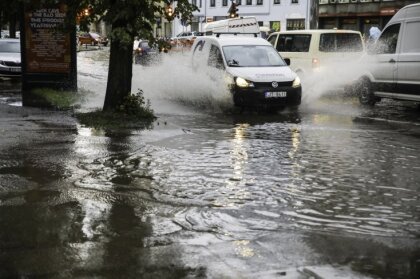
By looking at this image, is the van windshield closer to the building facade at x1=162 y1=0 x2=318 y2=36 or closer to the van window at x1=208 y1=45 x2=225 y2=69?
the van window at x1=208 y1=45 x2=225 y2=69

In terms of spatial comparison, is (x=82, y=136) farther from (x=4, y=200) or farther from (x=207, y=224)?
(x=207, y=224)

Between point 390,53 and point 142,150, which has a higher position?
point 390,53

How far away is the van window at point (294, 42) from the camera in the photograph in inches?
723

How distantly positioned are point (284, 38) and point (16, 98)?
28.0ft

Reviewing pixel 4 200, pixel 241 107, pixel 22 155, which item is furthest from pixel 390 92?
pixel 4 200

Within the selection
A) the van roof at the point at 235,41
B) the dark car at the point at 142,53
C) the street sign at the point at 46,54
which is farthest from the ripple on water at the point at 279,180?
the dark car at the point at 142,53

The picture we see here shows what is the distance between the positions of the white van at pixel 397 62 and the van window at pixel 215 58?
12.7 feet

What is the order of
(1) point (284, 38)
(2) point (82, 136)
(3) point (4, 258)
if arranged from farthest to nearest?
(1) point (284, 38) → (2) point (82, 136) → (3) point (4, 258)

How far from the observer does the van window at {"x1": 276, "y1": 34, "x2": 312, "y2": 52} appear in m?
18.4

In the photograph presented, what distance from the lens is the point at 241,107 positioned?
45.8ft

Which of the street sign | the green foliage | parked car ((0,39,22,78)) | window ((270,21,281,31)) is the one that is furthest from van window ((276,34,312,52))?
window ((270,21,281,31))

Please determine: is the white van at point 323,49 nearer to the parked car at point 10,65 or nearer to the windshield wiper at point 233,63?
the windshield wiper at point 233,63

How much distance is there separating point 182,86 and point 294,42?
16.3 ft

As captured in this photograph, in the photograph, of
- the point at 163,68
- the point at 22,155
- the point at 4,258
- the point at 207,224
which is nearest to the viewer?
the point at 4,258
